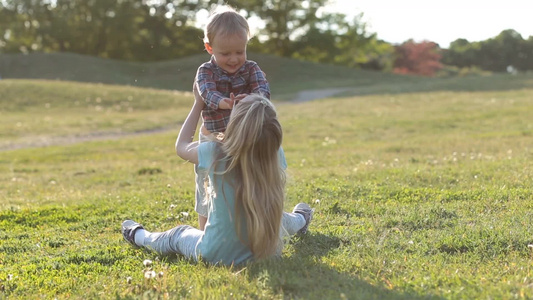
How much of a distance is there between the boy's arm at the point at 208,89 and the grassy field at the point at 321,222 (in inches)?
34.6

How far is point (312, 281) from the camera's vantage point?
3887 millimetres

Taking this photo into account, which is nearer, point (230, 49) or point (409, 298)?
point (409, 298)

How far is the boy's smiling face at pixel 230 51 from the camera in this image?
475cm

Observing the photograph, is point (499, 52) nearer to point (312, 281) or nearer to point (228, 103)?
point (228, 103)

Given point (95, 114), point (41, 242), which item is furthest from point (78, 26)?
point (41, 242)

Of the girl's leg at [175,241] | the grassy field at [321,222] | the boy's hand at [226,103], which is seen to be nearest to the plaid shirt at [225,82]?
the boy's hand at [226,103]

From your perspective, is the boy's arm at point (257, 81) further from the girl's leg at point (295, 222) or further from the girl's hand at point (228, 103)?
the girl's leg at point (295, 222)

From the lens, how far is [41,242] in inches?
225

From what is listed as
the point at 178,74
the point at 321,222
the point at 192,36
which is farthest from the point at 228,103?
the point at 192,36

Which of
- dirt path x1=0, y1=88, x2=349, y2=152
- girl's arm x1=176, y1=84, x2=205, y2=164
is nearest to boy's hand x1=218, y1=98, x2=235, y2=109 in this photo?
girl's arm x1=176, y1=84, x2=205, y2=164

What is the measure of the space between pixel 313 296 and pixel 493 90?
108 ft

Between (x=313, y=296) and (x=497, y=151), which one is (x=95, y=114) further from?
(x=313, y=296)

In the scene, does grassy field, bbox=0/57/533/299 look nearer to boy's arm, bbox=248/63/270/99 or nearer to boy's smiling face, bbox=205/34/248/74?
boy's arm, bbox=248/63/270/99

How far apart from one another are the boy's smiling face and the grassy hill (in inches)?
1356
